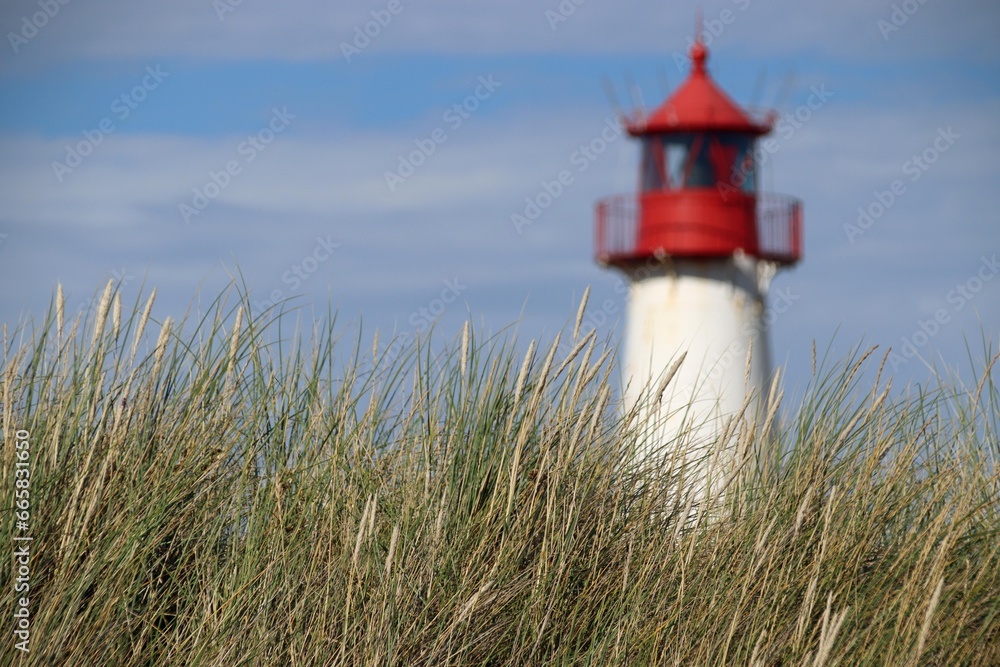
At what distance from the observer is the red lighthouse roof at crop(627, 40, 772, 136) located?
13.6 meters

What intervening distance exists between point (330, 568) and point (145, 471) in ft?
1.78

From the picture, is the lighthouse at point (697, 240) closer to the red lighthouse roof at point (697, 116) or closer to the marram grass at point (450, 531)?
→ the red lighthouse roof at point (697, 116)

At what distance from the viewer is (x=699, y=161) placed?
1374 cm

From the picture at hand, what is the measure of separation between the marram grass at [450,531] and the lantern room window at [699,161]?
10.5 meters

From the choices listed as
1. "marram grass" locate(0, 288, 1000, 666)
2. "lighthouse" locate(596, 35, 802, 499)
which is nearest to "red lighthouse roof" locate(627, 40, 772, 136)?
"lighthouse" locate(596, 35, 802, 499)

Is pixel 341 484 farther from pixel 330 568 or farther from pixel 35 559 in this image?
pixel 35 559

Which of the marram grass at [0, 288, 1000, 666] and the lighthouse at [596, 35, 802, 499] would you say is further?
the lighthouse at [596, 35, 802, 499]

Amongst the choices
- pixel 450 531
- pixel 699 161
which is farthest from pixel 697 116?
pixel 450 531

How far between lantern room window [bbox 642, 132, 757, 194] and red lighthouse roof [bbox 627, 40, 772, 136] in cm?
17

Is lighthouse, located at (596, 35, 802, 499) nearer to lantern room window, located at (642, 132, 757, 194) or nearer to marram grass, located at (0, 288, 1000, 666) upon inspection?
lantern room window, located at (642, 132, 757, 194)

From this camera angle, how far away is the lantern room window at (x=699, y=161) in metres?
13.7

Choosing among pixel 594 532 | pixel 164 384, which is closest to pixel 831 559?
pixel 594 532

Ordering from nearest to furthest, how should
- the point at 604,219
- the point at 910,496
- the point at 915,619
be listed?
the point at 915,619 < the point at 910,496 < the point at 604,219

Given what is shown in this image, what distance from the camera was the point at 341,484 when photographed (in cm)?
307
